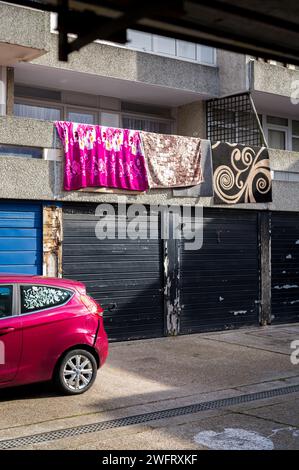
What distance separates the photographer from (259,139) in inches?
655

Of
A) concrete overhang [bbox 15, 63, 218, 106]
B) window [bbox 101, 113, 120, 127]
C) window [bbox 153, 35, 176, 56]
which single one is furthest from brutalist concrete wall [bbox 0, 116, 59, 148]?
window [bbox 153, 35, 176, 56]

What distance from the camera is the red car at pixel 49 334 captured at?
782 cm

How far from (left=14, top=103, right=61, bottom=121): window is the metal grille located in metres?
4.21

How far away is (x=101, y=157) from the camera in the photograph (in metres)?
12.4

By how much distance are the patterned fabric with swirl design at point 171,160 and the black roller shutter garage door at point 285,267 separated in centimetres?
312

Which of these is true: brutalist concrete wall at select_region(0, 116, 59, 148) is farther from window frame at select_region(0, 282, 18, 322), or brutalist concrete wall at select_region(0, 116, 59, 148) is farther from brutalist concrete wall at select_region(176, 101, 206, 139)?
brutalist concrete wall at select_region(176, 101, 206, 139)

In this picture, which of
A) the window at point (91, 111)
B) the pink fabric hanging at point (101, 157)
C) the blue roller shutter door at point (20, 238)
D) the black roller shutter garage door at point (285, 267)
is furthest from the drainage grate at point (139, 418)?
the window at point (91, 111)

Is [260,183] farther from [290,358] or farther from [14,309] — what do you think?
[14,309]

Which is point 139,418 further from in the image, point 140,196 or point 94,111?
point 94,111

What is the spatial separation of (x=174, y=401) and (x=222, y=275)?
6572 millimetres

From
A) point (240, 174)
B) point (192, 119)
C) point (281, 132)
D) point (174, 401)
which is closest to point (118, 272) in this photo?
point (240, 174)

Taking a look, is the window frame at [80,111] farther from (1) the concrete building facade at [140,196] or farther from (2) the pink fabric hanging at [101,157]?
(2) the pink fabric hanging at [101,157]

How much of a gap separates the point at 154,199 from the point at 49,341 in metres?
5.77

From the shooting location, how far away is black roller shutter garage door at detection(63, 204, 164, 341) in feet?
40.4
